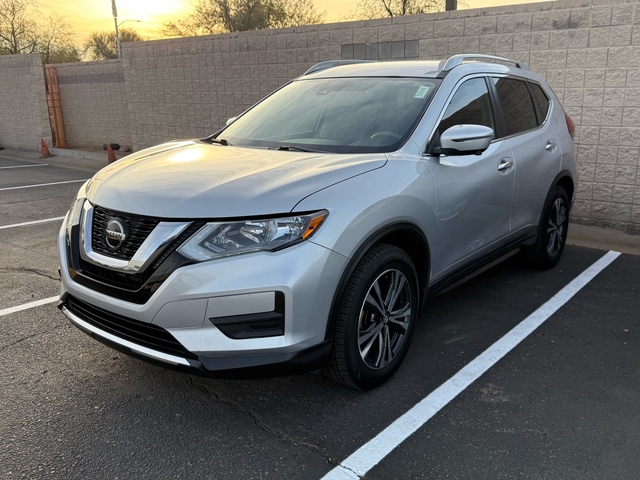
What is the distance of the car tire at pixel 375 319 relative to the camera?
114 inches

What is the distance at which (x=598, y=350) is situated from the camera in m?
3.79

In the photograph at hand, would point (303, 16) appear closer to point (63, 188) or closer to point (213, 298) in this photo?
point (63, 188)

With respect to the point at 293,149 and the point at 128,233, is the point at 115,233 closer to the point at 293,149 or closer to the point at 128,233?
the point at 128,233

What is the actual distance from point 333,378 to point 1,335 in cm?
250

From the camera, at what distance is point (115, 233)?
9.27 feet

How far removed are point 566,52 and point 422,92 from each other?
4118 mm

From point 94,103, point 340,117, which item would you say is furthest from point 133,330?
point 94,103

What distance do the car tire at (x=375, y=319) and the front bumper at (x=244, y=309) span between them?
167 millimetres

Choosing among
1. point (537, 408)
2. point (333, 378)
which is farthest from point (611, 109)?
point (333, 378)

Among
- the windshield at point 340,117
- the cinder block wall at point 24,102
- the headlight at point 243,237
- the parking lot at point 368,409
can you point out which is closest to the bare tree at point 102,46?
the cinder block wall at point 24,102

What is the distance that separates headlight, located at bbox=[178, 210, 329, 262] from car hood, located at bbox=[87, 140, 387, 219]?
0.05 meters

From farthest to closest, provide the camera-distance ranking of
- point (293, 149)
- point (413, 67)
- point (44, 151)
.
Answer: point (44, 151)
point (413, 67)
point (293, 149)

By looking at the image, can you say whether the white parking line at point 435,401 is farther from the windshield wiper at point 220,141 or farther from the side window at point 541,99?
the windshield wiper at point 220,141

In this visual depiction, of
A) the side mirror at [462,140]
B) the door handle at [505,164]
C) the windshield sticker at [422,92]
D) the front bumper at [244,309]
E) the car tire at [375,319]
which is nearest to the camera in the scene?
the front bumper at [244,309]
